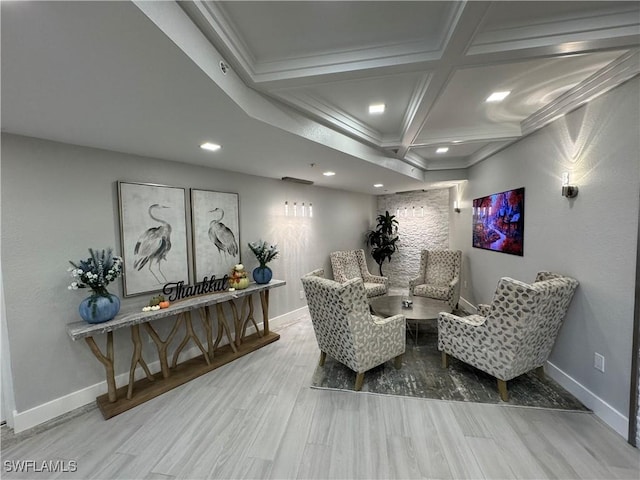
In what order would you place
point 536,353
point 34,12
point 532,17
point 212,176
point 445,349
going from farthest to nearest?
point 212,176 < point 445,349 < point 536,353 < point 532,17 < point 34,12

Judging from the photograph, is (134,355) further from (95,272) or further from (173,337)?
(95,272)

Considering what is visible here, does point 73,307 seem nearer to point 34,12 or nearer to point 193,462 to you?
point 193,462

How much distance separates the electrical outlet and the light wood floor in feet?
1.27

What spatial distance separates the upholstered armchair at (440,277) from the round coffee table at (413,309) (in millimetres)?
585

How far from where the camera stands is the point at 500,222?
3502 millimetres

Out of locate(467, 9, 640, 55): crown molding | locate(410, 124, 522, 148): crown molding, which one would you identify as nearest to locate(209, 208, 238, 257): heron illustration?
locate(410, 124, 522, 148): crown molding

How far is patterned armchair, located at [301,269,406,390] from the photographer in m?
2.35

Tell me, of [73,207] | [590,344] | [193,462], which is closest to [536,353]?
[590,344]

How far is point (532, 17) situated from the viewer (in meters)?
1.39

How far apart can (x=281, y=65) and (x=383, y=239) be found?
5052 millimetres

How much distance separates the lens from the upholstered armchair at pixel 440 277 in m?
4.35

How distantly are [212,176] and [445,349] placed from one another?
3326 millimetres

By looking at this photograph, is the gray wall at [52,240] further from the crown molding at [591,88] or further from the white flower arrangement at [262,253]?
the crown molding at [591,88]

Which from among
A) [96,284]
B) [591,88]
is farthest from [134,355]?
[591,88]
